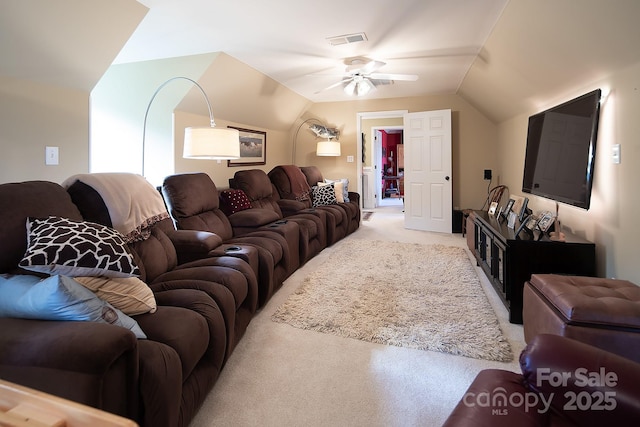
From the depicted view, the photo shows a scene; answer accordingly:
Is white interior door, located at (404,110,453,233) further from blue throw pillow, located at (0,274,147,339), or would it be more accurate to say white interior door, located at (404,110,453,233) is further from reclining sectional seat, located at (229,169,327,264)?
blue throw pillow, located at (0,274,147,339)

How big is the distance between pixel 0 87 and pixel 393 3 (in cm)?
274

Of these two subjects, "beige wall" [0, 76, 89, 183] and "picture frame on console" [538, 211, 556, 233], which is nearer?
"beige wall" [0, 76, 89, 183]

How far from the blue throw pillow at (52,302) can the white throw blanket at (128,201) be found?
787 mm

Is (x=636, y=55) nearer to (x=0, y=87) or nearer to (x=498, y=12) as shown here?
(x=498, y=12)

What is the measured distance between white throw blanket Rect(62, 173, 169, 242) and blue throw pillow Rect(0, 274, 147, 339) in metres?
0.79

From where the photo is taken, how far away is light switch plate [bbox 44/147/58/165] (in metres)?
2.48

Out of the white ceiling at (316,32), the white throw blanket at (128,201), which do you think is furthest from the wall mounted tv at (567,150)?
the white throw blanket at (128,201)

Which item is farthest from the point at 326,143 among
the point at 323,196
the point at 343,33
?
the point at 343,33

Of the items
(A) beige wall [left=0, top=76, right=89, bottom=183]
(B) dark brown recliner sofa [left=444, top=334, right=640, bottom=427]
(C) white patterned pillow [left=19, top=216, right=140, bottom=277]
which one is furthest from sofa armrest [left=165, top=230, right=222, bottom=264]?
(B) dark brown recliner sofa [left=444, top=334, right=640, bottom=427]

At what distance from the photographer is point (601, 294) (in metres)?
1.73

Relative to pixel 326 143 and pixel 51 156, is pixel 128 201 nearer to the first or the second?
pixel 51 156

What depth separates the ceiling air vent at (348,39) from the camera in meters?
3.23

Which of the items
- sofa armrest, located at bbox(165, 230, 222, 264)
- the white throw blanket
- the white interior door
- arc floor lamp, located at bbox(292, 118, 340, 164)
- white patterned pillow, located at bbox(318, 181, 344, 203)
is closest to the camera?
the white throw blanket

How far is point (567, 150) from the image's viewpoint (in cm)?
255
